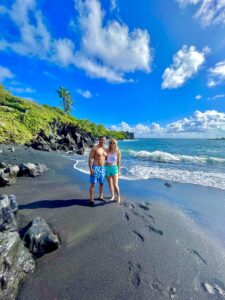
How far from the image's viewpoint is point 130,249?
3529 mm

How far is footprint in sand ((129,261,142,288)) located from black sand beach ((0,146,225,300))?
0.6 inches

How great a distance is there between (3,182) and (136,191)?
610 centimetres

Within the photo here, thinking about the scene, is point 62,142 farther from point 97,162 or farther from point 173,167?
point 97,162

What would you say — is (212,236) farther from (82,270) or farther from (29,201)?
(29,201)

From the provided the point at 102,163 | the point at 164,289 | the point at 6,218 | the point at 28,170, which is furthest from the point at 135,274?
the point at 28,170

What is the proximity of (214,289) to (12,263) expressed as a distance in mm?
3342

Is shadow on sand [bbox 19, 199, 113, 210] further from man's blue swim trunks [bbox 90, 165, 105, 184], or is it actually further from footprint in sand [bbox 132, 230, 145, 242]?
footprint in sand [bbox 132, 230, 145, 242]

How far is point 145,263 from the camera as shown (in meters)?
3.14

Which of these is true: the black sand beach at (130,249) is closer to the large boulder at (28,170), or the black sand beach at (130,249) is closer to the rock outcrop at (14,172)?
the rock outcrop at (14,172)

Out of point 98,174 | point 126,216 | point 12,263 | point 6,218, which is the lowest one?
point 126,216

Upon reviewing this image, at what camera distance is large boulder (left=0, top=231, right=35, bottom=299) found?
247 centimetres

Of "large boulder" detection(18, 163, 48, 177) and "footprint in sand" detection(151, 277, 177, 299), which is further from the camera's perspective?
"large boulder" detection(18, 163, 48, 177)

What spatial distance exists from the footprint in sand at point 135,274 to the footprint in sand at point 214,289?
3.49 ft

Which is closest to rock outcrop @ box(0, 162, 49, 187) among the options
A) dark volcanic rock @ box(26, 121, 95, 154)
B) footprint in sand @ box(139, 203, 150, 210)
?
footprint in sand @ box(139, 203, 150, 210)
